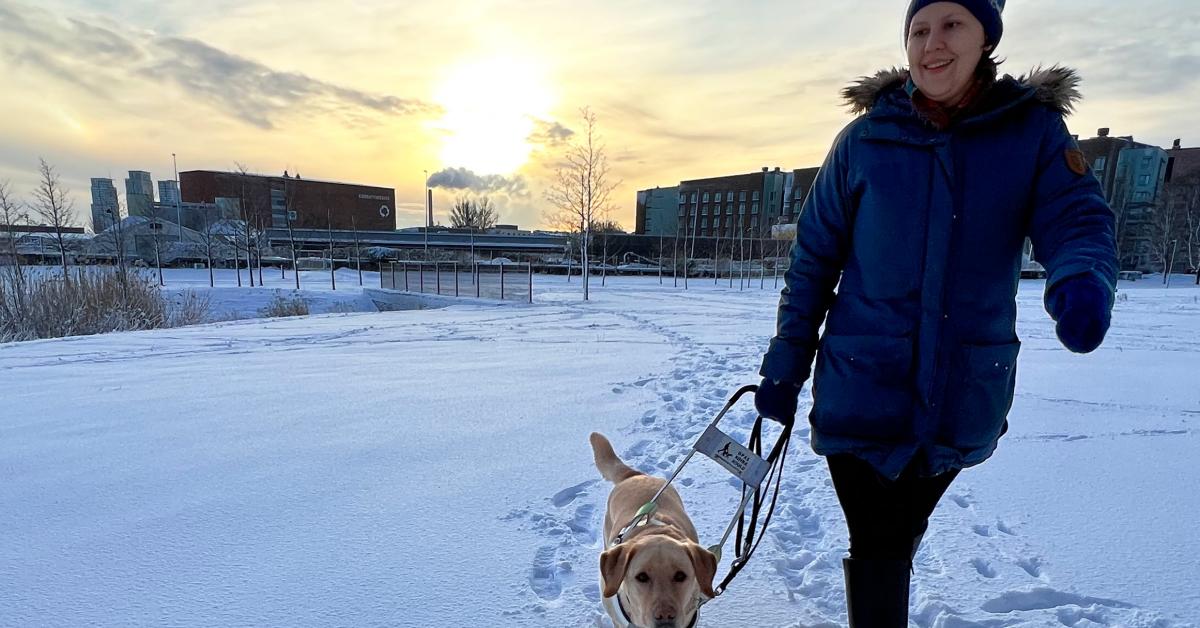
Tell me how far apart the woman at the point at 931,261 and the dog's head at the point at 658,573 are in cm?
56

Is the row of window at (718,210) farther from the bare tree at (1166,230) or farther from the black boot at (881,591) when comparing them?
the black boot at (881,591)

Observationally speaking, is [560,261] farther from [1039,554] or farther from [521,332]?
[1039,554]

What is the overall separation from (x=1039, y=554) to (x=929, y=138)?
7.56ft

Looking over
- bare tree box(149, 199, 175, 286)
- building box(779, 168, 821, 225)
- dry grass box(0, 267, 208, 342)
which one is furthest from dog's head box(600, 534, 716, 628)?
building box(779, 168, 821, 225)

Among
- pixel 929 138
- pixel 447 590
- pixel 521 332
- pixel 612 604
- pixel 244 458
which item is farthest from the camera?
pixel 521 332

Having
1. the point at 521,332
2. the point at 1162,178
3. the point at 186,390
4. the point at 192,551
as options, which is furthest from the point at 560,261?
the point at 1162,178

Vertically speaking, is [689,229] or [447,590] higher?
[689,229]

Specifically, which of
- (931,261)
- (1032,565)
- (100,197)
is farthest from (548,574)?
(100,197)

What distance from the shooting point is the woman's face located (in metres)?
1.31

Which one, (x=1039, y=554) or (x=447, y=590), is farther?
(x=1039, y=554)

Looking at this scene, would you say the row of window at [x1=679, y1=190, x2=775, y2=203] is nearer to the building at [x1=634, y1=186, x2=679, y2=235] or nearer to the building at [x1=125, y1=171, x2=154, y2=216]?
the building at [x1=634, y1=186, x2=679, y2=235]

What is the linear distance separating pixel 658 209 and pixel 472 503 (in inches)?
3069

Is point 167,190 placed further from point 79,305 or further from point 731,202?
point 731,202

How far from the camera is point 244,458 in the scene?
3.79 m
